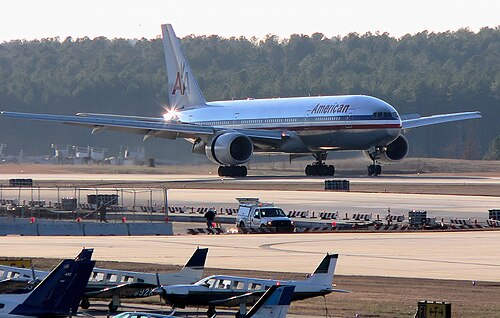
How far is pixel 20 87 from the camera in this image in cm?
19725

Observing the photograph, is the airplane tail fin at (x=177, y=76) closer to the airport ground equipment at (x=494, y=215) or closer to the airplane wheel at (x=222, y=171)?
the airplane wheel at (x=222, y=171)

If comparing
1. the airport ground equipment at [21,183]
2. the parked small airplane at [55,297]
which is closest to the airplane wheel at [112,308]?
the parked small airplane at [55,297]

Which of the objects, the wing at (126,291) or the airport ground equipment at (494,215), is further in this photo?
the airport ground equipment at (494,215)

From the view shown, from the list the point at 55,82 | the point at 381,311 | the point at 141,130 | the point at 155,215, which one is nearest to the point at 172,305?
the point at 381,311

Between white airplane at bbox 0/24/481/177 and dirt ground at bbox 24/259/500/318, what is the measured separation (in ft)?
174

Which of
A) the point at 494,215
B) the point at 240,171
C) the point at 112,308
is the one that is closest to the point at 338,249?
the point at 494,215

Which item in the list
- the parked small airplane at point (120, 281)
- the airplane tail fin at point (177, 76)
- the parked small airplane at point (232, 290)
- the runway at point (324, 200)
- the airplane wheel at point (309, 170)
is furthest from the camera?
the airplane tail fin at point (177, 76)

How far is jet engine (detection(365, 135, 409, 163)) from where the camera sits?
101 metres

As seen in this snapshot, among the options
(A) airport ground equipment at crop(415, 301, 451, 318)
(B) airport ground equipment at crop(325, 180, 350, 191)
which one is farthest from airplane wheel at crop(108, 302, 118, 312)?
(B) airport ground equipment at crop(325, 180, 350, 191)

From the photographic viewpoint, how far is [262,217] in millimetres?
60656

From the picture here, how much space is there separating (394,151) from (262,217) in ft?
137

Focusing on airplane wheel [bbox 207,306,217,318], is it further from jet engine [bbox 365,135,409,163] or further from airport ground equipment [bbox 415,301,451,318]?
jet engine [bbox 365,135,409,163]

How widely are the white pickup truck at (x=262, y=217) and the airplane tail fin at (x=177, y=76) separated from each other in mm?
49401

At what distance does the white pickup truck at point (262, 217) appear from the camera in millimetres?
60156
